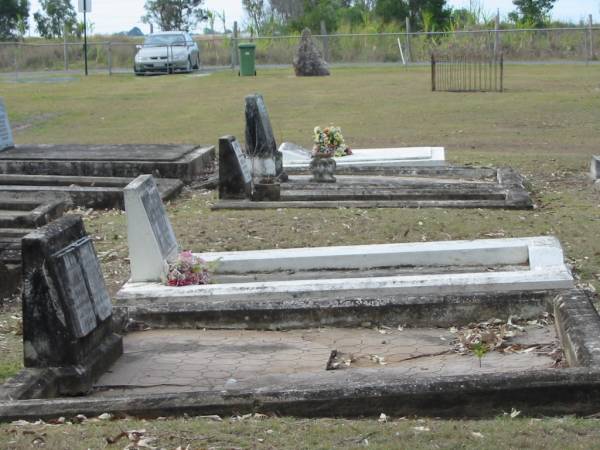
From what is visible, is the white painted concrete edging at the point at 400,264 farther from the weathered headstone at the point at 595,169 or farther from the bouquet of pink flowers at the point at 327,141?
the weathered headstone at the point at 595,169

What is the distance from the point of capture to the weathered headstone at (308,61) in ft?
113

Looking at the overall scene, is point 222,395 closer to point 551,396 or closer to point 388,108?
point 551,396

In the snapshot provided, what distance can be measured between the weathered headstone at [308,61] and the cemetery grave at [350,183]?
20.3 meters

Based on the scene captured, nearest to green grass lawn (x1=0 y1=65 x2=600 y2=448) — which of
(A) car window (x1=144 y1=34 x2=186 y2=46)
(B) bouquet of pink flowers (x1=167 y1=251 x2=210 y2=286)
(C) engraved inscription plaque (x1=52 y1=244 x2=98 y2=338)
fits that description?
(C) engraved inscription plaque (x1=52 y1=244 x2=98 y2=338)

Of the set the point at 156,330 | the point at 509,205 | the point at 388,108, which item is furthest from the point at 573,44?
the point at 156,330

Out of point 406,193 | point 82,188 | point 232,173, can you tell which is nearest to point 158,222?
point 232,173

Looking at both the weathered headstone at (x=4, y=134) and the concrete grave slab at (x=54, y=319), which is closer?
the concrete grave slab at (x=54, y=319)

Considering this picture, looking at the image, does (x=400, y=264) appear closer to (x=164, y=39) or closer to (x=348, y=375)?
(x=348, y=375)

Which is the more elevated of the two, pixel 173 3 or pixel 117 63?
A: pixel 173 3

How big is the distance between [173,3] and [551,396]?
5669 cm

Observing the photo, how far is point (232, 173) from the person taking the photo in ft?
40.8

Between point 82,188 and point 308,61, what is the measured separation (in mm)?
22420

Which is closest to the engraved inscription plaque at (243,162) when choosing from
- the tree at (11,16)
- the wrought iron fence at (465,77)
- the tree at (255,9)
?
the wrought iron fence at (465,77)

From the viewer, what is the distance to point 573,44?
133 ft
